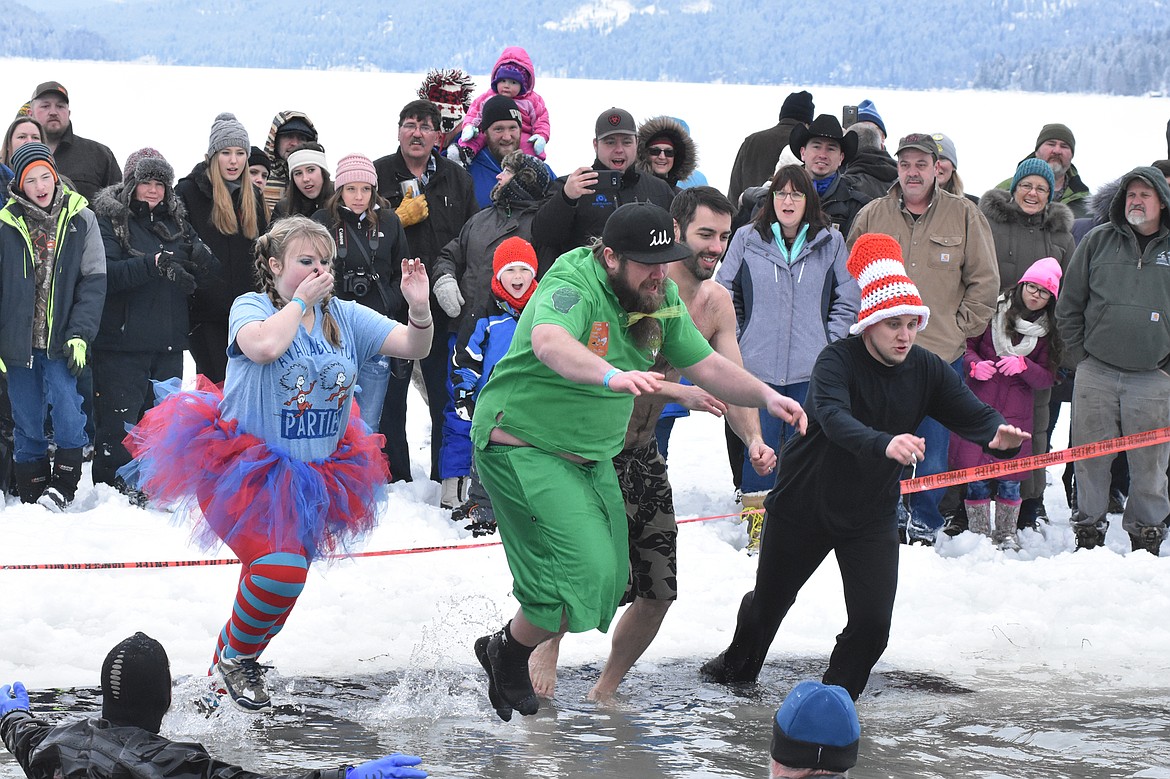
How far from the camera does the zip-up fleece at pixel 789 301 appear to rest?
26.9ft

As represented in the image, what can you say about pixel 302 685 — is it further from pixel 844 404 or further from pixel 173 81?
pixel 173 81

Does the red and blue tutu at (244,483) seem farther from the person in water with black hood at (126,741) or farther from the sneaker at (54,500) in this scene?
the sneaker at (54,500)

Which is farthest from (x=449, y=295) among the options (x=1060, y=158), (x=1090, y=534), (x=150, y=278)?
(x=1060, y=158)

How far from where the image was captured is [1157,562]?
786cm

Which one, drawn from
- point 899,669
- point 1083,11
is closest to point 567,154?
point 899,669

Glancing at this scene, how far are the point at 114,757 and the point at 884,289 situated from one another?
3358 millimetres

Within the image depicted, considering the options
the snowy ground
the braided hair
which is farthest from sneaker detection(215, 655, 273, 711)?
the braided hair

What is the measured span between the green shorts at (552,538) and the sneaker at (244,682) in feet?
3.58

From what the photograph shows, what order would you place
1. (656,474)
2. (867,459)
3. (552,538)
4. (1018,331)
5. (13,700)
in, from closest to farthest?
(13,700) → (552,538) → (867,459) → (656,474) → (1018,331)

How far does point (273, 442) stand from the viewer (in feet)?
17.5

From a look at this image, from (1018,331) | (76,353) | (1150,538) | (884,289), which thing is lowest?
(1150,538)

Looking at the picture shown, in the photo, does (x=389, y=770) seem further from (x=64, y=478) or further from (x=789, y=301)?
(x=64, y=478)

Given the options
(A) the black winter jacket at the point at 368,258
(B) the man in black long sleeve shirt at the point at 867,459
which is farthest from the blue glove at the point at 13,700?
(A) the black winter jacket at the point at 368,258

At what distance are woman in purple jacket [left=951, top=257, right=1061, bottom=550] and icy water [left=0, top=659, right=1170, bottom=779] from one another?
253 cm
